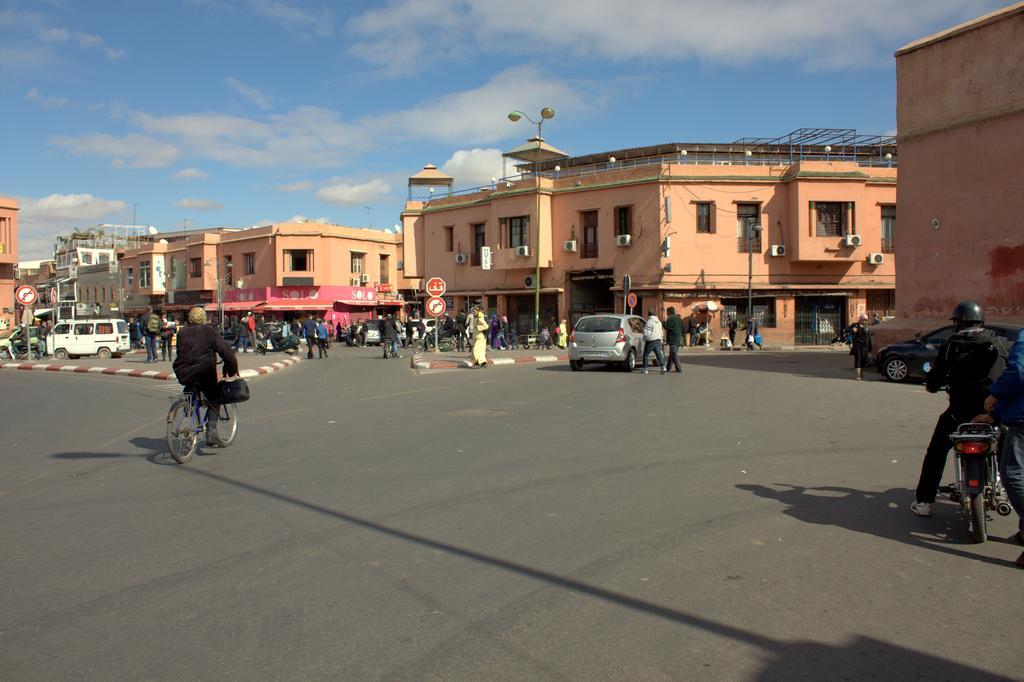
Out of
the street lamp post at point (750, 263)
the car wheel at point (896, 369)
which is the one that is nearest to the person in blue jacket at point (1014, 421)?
the car wheel at point (896, 369)

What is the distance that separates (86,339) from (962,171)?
31650 mm

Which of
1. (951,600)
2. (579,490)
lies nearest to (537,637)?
(951,600)

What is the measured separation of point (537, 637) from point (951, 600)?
233 cm

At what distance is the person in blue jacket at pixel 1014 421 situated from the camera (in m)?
4.78

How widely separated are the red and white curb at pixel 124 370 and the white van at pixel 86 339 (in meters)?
3.42

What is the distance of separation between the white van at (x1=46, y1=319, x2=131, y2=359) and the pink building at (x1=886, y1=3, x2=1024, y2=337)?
29445mm

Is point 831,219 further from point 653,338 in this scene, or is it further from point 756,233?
point 653,338

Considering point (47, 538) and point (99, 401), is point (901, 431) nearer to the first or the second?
point (47, 538)

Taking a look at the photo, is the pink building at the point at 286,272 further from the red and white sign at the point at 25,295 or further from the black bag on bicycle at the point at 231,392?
the black bag on bicycle at the point at 231,392

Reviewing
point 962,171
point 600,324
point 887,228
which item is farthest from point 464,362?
point 887,228

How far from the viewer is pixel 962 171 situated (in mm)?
19875

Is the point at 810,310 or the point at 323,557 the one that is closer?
the point at 323,557

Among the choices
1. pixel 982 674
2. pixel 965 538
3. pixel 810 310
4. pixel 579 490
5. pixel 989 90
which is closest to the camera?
pixel 982 674

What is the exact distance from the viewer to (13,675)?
3.41m
